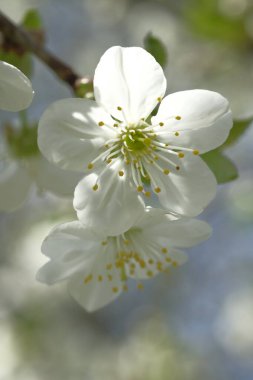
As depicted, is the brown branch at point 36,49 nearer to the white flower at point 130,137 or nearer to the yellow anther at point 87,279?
the white flower at point 130,137

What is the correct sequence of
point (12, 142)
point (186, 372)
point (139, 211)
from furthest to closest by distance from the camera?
point (186, 372), point (12, 142), point (139, 211)

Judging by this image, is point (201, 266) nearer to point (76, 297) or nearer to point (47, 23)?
point (47, 23)

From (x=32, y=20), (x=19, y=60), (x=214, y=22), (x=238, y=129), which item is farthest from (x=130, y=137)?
(x=214, y=22)

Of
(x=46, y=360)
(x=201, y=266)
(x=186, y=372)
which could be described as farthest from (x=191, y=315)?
(x=46, y=360)

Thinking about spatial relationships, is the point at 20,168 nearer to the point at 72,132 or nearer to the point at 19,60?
the point at 19,60

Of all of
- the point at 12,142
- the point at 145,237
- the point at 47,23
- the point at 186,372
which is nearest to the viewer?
the point at 145,237

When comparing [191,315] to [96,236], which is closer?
[96,236]
